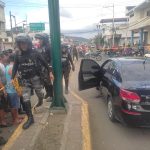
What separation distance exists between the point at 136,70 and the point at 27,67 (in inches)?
95.2

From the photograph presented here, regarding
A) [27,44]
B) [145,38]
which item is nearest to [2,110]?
[27,44]

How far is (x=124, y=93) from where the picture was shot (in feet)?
19.2

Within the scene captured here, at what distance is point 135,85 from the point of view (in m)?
5.92

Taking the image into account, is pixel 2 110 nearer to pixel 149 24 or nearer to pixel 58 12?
pixel 58 12

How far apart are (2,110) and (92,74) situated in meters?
2.99

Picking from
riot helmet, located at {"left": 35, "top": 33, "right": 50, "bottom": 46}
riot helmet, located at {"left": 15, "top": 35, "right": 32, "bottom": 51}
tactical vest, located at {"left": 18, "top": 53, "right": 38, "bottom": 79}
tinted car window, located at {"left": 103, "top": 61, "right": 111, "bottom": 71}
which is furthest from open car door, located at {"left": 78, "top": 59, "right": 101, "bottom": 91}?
riot helmet, located at {"left": 15, "top": 35, "right": 32, "bottom": 51}

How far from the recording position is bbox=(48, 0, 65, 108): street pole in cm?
678

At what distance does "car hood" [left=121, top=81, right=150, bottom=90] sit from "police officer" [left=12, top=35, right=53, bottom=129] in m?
1.66

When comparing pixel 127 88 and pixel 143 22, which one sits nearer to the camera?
pixel 127 88

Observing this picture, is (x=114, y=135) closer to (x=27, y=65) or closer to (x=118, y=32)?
(x=27, y=65)

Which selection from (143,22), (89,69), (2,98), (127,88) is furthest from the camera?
(143,22)

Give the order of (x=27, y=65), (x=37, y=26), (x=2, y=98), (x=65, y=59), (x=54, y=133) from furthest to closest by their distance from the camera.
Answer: (x=37, y=26) < (x=65, y=59) < (x=2, y=98) < (x=27, y=65) < (x=54, y=133)

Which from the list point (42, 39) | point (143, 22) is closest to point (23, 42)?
point (42, 39)

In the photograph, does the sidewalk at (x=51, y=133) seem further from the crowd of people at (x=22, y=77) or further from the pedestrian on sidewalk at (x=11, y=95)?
the pedestrian on sidewalk at (x=11, y=95)
